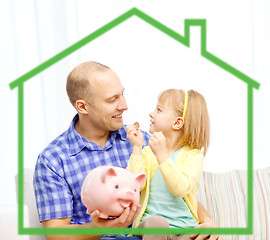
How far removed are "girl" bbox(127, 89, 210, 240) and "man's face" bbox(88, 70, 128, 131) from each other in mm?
82

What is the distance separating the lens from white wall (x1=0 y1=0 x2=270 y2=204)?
5.27 feet

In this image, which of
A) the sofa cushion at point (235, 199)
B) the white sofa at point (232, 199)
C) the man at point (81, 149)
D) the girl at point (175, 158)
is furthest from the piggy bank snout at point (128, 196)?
the sofa cushion at point (235, 199)

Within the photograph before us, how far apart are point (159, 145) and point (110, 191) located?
0.65 feet

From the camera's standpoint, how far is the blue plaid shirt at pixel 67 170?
1517 mm

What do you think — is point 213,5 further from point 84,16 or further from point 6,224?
point 6,224

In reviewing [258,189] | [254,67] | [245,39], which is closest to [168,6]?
[245,39]

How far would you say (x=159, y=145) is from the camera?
4.26 ft

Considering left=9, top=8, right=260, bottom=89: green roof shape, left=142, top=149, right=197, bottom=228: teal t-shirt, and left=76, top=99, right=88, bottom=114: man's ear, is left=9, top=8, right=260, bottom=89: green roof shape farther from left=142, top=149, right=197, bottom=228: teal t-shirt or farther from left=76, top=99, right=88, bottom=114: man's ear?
left=142, top=149, right=197, bottom=228: teal t-shirt

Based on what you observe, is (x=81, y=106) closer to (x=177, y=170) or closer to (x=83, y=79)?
(x=83, y=79)

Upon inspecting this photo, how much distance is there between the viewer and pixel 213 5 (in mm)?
2453

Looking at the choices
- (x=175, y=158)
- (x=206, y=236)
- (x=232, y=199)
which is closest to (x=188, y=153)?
(x=175, y=158)

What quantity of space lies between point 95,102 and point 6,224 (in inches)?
20.2

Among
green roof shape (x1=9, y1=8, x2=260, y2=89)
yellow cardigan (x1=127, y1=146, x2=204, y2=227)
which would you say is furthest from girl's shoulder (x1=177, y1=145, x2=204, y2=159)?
green roof shape (x1=9, y1=8, x2=260, y2=89)

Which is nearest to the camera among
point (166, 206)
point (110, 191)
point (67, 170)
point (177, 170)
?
point (110, 191)
